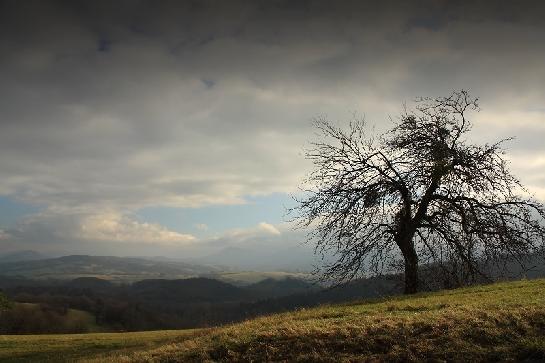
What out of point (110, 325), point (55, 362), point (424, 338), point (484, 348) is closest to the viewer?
point (484, 348)

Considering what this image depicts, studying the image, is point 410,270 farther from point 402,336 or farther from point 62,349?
point 62,349

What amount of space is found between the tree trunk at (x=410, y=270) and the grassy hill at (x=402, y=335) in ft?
19.2

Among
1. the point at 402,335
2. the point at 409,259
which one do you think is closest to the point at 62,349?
the point at 409,259

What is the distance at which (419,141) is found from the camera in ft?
82.6

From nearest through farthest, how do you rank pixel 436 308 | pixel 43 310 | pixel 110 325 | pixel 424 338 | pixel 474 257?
pixel 424 338
pixel 436 308
pixel 474 257
pixel 43 310
pixel 110 325

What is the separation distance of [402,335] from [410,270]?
11.9m

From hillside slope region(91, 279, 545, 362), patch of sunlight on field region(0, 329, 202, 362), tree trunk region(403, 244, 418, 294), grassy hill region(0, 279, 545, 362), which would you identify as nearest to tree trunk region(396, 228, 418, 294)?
tree trunk region(403, 244, 418, 294)

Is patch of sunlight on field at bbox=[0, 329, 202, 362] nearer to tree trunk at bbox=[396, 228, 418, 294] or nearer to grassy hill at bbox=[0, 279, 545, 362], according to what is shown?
grassy hill at bbox=[0, 279, 545, 362]

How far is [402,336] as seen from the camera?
13797mm

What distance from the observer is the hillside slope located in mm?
12461

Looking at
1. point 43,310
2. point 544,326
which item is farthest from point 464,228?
point 43,310

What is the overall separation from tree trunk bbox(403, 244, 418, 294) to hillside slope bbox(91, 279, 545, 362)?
6.03 meters

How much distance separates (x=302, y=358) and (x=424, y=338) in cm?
376

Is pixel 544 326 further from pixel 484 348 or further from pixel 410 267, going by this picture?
pixel 410 267
